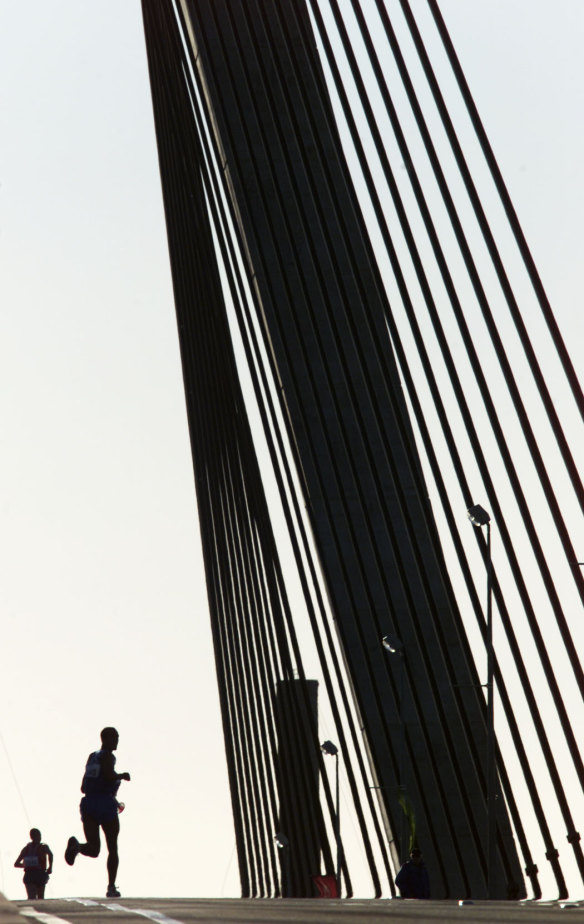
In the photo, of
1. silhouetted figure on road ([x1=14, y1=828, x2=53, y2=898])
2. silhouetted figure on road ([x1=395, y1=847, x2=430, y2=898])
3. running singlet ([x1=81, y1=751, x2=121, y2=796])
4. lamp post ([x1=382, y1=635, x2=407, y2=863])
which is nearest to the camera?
running singlet ([x1=81, y1=751, x2=121, y2=796])

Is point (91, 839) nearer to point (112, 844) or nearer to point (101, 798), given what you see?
point (112, 844)

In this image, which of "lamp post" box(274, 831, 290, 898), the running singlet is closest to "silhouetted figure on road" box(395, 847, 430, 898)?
the running singlet

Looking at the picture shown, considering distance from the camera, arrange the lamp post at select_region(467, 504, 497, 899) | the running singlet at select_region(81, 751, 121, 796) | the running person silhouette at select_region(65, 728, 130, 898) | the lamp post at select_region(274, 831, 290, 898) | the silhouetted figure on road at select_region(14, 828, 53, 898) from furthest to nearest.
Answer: the lamp post at select_region(274, 831, 290, 898)
the lamp post at select_region(467, 504, 497, 899)
the silhouetted figure on road at select_region(14, 828, 53, 898)
the running singlet at select_region(81, 751, 121, 796)
the running person silhouette at select_region(65, 728, 130, 898)

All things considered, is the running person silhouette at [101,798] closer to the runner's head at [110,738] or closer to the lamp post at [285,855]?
the runner's head at [110,738]

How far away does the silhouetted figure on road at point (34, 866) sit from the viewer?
15852 millimetres

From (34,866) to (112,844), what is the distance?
4341 millimetres

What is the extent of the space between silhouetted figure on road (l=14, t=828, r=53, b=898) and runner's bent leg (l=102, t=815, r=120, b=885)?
3.67 m

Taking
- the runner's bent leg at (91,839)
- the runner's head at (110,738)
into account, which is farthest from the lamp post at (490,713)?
the runner's head at (110,738)

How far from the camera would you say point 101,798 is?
11617 millimetres

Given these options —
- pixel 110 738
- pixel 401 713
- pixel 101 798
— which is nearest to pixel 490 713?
pixel 401 713

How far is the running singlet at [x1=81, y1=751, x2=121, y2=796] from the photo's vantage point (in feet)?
37.8

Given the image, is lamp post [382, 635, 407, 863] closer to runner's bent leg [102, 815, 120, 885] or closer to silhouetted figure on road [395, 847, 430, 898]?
silhouetted figure on road [395, 847, 430, 898]

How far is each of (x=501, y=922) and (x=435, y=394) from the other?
15.0 metres

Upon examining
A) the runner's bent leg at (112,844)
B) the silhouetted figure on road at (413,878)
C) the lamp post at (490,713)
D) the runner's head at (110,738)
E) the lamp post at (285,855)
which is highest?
the lamp post at (285,855)
